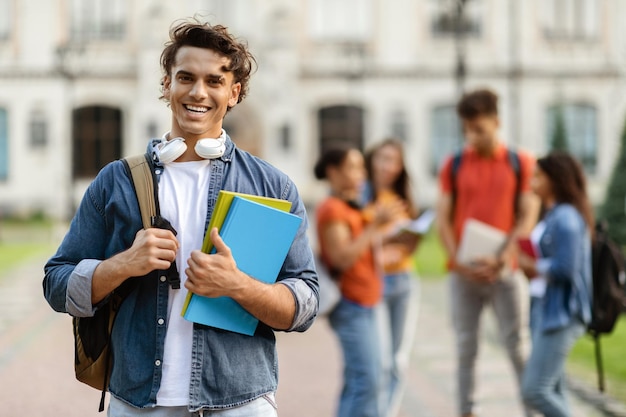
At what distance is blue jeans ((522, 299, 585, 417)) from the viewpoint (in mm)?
4613

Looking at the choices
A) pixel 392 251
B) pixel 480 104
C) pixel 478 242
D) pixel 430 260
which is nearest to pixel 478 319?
pixel 478 242

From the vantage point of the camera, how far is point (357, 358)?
489cm

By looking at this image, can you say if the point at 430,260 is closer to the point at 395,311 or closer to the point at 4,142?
the point at 395,311

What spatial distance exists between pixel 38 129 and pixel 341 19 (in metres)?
10.3

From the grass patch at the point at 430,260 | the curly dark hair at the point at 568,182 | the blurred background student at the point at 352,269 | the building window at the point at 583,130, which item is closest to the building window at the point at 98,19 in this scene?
the grass patch at the point at 430,260

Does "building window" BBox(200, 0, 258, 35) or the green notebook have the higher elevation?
"building window" BBox(200, 0, 258, 35)

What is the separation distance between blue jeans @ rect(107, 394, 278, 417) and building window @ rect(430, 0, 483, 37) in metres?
30.0

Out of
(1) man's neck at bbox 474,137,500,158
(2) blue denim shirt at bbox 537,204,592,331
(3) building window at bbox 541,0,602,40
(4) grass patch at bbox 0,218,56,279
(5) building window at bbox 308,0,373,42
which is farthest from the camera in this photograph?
(3) building window at bbox 541,0,602,40

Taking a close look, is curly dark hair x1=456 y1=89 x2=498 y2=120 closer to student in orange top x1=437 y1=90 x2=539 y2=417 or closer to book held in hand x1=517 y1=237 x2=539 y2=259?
student in orange top x1=437 y1=90 x2=539 y2=417

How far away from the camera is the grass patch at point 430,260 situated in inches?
661

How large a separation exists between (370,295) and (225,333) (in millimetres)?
2663

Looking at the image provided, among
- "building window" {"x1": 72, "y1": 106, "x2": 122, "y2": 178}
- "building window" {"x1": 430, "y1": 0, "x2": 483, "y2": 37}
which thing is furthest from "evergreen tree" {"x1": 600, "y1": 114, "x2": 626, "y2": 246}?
"building window" {"x1": 72, "y1": 106, "x2": 122, "y2": 178}

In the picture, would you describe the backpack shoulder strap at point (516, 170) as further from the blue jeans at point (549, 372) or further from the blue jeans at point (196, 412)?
the blue jeans at point (196, 412)

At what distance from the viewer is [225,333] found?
2514mm
